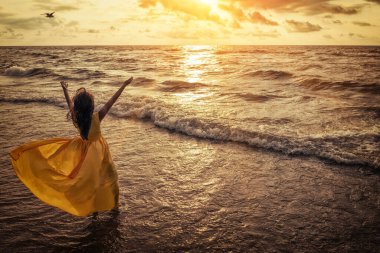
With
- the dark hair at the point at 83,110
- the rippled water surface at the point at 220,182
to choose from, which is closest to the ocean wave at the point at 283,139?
the rippled water surface at the point at 220,182

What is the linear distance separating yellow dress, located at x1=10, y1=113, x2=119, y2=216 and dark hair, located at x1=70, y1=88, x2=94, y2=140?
0.08 metres

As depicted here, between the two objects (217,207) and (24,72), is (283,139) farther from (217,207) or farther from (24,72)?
(24,72)

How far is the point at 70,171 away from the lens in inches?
160

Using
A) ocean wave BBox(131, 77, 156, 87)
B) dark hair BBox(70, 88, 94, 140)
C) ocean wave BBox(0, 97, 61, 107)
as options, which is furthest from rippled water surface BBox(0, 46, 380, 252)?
ocean wave BBox(131, 77, 156, 87)

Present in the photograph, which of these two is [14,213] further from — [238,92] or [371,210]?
[238,92]

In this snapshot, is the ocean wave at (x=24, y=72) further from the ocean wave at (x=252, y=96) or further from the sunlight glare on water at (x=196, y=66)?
the ocean wave at (x=252, y=96)

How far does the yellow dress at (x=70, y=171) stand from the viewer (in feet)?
13.0

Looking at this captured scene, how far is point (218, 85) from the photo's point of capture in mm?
19625

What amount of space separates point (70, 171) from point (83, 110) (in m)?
0.85

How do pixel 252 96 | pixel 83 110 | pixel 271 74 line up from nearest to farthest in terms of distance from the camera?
1. pixel 83 110
2. pixel 252 96
3. pixel 271 74

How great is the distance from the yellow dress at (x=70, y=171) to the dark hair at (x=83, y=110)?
76mm

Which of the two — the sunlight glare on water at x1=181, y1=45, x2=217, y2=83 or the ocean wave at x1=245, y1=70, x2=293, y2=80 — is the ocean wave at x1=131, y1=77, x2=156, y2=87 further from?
the ocean wave at x1=245, y1=70, x2=293, y2=80

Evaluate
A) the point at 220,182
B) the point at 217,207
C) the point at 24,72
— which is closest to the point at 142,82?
the point at 24,72

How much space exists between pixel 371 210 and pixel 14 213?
18.4ft
